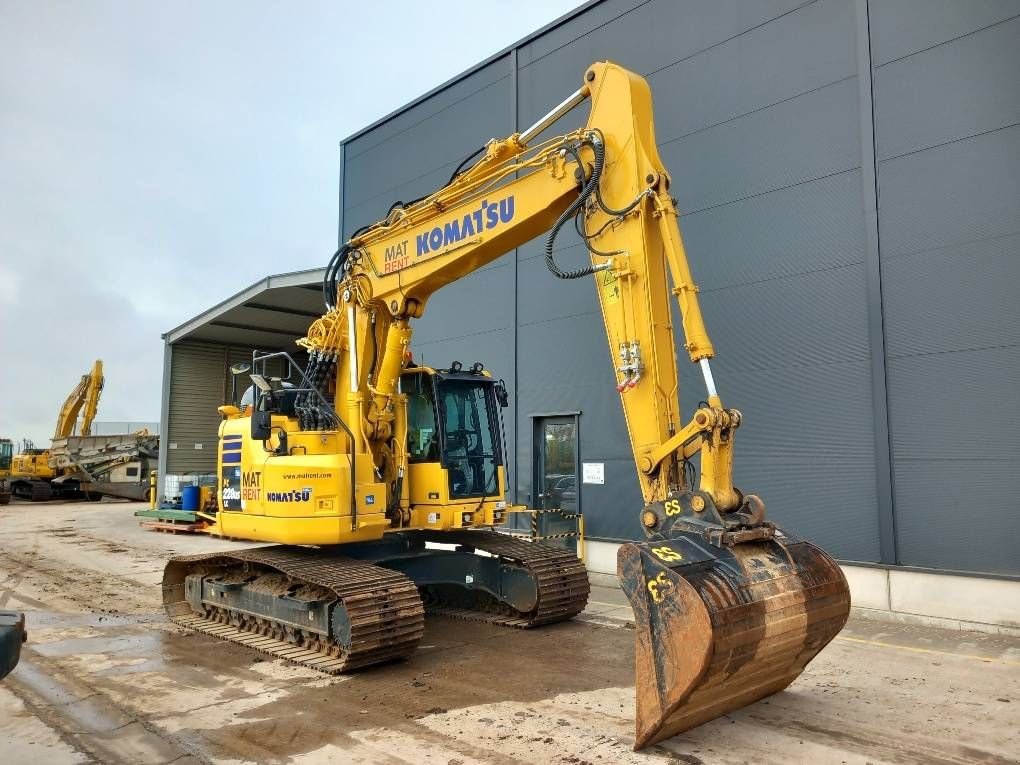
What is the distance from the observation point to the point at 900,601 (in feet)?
28.5

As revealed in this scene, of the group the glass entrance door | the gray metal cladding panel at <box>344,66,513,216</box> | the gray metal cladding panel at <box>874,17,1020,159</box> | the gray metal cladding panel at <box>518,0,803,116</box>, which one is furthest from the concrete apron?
the gray metal cladding panel at <box>344,66,513,216</box>

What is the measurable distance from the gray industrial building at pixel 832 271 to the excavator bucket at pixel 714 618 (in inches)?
176

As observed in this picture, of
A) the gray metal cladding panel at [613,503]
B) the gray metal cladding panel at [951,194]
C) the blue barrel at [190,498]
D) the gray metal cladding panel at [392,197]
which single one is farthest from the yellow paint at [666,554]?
the blue barrel at [190,498]

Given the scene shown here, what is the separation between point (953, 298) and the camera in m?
8.60

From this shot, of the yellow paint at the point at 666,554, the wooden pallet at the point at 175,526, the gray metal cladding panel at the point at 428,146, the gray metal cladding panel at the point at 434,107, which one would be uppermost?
the gray metal cladding panel at the point at 434,107

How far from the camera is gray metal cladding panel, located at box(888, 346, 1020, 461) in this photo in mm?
8164

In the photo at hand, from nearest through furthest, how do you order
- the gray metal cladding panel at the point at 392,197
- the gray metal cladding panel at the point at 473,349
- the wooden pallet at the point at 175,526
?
the gray metal cladding panel at the point at 473,349
the gray metal cladding panel at the point at 392,197
the wooden pallet at the point at 175,526

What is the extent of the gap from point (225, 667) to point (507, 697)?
2.75m

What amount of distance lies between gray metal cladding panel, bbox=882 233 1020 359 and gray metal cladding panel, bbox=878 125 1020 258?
144mm

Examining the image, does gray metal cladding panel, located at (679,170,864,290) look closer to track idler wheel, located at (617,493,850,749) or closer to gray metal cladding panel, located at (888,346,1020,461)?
gray metal cladding panel, located at (888,346,1020,461)

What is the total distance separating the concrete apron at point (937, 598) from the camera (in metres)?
7.99

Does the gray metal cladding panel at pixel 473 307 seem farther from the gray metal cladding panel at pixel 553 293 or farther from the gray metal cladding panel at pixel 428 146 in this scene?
the gray metal cladding panel at pixel 428 146

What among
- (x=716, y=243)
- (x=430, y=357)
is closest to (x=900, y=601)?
(x=716, y=243)

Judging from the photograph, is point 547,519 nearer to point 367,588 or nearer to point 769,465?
point 769,465
